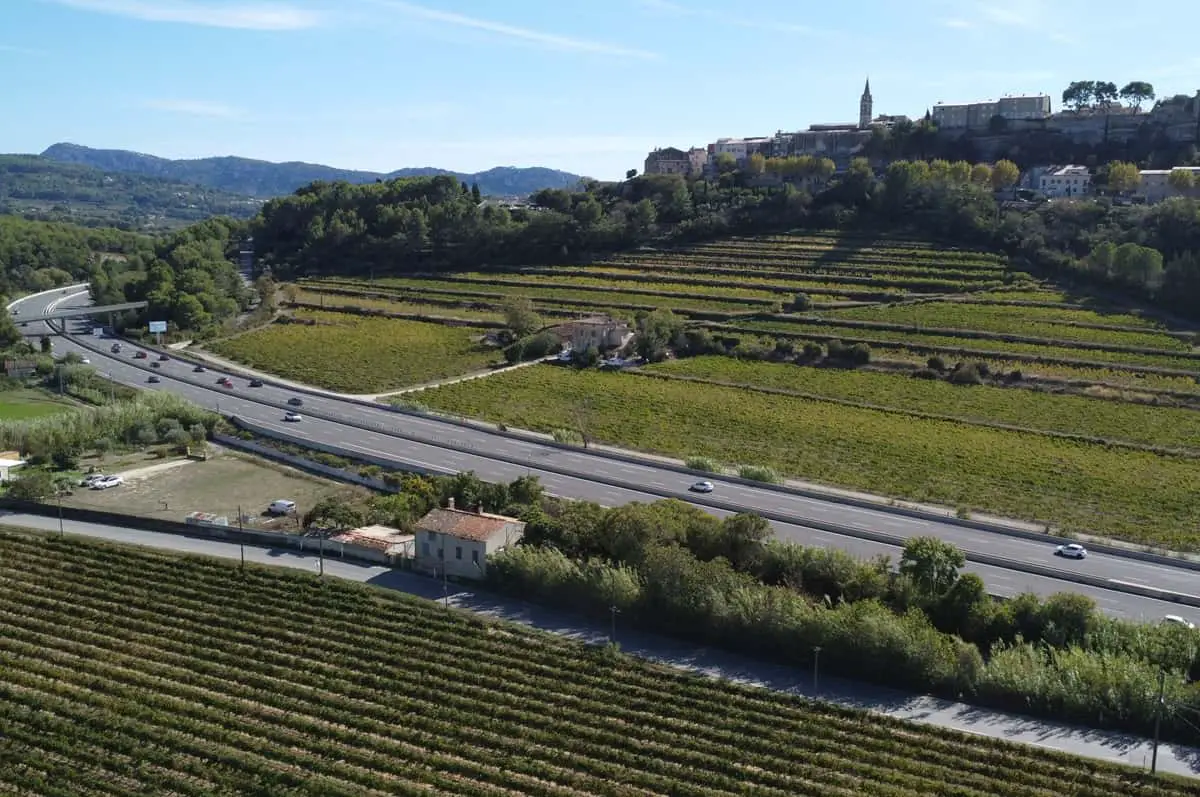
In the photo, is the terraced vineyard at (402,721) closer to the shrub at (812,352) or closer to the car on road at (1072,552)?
the car on road at (1072,552)

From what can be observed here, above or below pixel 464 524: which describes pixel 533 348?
above

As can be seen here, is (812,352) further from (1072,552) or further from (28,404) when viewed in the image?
(28,404)

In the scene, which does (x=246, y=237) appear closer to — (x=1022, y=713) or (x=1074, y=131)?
(x=1074, y=131)

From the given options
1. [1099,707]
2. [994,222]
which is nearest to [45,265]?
[994,222]

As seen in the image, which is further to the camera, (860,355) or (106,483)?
(860,355)

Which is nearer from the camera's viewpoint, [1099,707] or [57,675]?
[1099,707]

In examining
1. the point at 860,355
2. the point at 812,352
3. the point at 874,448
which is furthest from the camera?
the point at 812,352

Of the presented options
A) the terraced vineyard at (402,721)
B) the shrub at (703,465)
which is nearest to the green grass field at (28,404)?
the terraced vineyard at (402,721)

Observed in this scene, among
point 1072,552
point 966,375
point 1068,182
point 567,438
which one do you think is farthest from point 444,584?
point 1068,182
